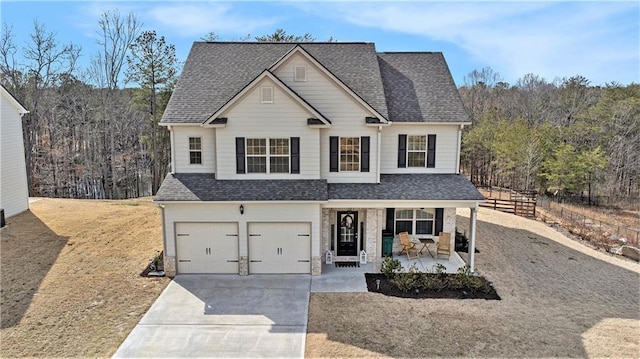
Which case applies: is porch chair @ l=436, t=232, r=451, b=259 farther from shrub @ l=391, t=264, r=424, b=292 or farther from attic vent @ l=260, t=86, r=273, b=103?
attic vent @ l=260, t=86, r=273, b=103

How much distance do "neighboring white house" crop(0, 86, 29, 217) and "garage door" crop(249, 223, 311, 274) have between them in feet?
48.2

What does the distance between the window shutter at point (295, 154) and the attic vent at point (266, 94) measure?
1.67m

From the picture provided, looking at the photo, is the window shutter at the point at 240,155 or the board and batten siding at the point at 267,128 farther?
the window shutter at the point at 240,155

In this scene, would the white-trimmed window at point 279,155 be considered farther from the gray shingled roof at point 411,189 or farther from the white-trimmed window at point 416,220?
the white-trimmed window at point 416,220

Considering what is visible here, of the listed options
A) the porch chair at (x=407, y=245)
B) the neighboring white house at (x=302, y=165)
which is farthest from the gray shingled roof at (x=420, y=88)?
the porch chair at (x=407, y=245)

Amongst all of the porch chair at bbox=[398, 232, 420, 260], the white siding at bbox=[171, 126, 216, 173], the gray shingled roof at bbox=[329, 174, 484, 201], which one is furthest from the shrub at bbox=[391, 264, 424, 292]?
the white siding at bbox=[171, 126, 216, 173]

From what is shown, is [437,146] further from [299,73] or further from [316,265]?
[316,265]

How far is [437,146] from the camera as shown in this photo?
16.2 metres

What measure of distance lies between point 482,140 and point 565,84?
65.5 feet

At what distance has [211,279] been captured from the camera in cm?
1380

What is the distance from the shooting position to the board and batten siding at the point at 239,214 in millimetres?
13859

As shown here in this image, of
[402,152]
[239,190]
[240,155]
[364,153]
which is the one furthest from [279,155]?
[402,152]

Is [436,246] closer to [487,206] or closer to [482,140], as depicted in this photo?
[487,206]

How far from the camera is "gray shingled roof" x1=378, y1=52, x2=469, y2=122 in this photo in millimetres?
16078
